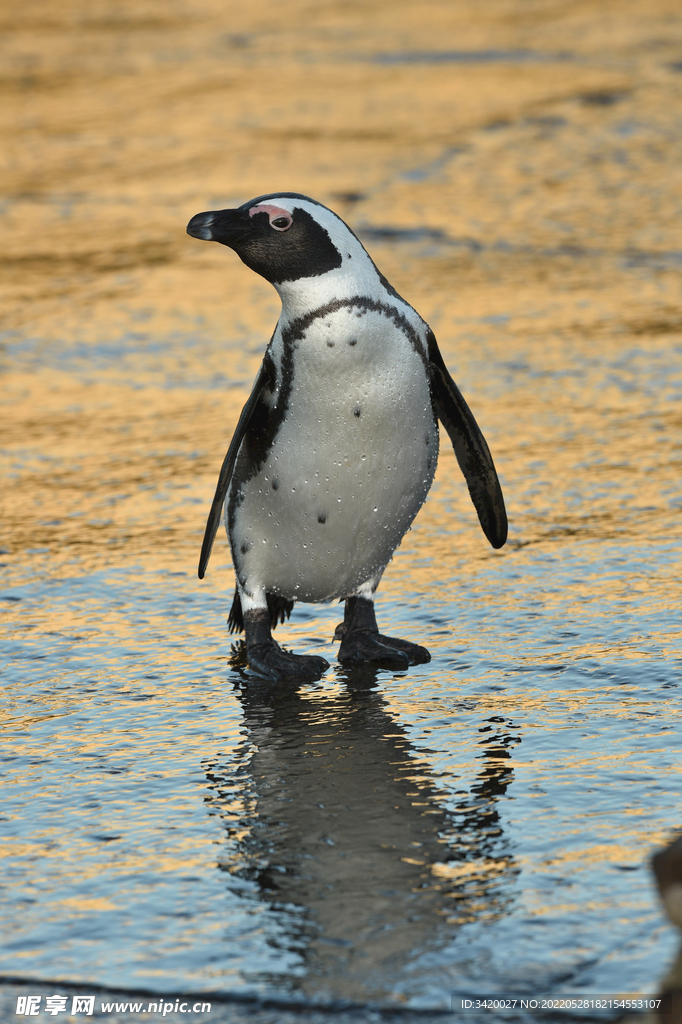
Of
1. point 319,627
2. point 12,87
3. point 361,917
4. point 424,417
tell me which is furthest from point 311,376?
point 12,87

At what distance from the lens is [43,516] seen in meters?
4.60

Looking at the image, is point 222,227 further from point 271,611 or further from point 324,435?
point 271,611

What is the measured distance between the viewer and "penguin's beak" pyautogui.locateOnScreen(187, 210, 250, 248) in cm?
334

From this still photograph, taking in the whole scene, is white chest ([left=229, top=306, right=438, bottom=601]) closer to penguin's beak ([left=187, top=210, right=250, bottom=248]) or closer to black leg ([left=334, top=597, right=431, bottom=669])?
A: black leg ([left=334, top=597, right=431, bottom=669])

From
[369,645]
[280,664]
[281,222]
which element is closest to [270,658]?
[280,664]

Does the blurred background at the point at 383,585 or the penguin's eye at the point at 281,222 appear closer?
the blurred background at the point at 383,585

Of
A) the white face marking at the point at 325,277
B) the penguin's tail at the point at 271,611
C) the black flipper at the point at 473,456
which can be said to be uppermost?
the white face marking at the point at 325,277

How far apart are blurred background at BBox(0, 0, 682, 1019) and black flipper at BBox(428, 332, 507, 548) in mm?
195

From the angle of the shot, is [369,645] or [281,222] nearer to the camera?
[281,222]

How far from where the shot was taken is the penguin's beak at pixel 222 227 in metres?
3.34

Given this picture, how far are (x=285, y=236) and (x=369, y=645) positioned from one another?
889 millimetres

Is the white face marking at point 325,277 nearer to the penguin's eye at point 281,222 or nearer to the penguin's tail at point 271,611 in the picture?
the penguin's eye at point 281,222

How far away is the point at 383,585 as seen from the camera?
158 inches

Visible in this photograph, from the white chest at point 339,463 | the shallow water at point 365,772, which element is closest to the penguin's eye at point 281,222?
the white chest at point 339,463
